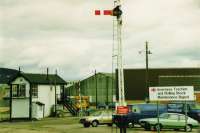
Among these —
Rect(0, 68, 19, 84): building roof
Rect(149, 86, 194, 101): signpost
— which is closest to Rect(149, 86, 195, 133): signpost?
Rect(149, 86, 194, 101): signpost

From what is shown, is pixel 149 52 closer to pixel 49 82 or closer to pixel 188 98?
pixel 49 82

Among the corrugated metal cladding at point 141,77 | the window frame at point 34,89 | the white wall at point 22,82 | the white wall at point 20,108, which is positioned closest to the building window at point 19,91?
the white wall at point 22,82

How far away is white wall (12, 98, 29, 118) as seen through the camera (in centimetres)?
6025

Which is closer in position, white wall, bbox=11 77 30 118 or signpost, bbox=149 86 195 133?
signpost, bbox=149 86 195 133

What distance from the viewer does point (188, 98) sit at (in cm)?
2398

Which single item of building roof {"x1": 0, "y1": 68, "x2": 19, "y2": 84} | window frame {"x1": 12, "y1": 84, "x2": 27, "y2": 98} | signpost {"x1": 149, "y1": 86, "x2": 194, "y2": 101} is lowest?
signpost {"x1": 149, "y1": 86, "x2": 194, "y2": 101}

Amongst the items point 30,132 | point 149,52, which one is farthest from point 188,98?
point 149,52

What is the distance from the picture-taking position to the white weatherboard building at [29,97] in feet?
197

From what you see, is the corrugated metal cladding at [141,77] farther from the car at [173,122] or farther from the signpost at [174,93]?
the signpost at [174,93]

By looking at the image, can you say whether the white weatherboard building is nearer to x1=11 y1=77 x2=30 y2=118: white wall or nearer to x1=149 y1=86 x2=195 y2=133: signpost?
x1=11 y1=77 x2=30 y2=118: white wall

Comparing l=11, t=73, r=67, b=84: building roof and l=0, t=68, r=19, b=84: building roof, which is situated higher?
l=0, t=68, r=19, b=84: building roof

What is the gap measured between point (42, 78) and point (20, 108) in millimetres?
6237

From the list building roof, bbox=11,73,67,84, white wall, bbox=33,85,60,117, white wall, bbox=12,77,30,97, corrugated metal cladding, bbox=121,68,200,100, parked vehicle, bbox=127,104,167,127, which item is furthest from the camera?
corrugated metal cladding, bbox=121,68,200,100

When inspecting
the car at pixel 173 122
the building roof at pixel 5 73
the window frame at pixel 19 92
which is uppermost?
the building roof at pixel 5 73
